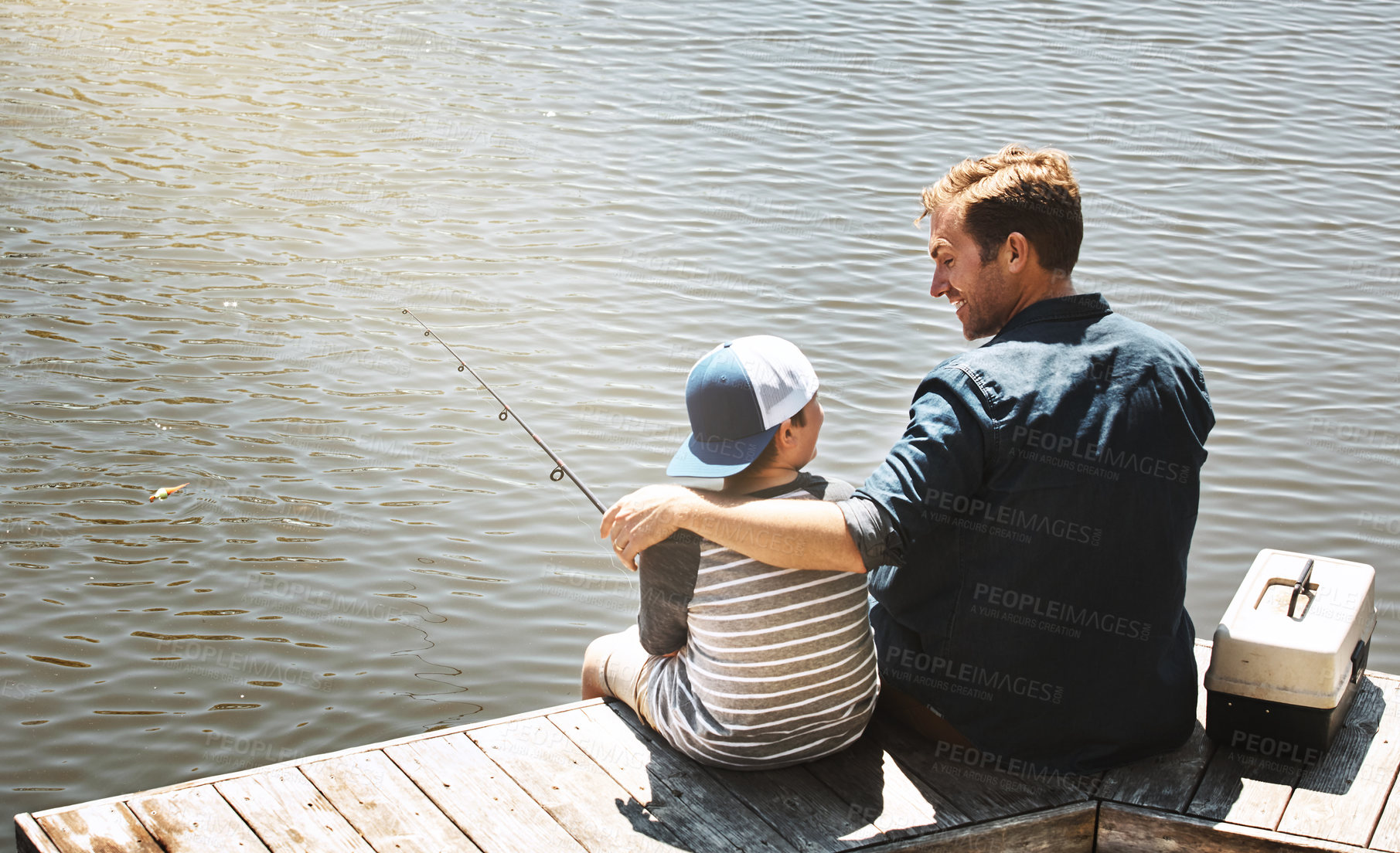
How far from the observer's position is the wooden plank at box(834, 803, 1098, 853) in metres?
2.51

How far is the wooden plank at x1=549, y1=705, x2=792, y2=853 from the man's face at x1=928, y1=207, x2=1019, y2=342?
1021mm

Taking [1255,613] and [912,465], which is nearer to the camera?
[912,465]

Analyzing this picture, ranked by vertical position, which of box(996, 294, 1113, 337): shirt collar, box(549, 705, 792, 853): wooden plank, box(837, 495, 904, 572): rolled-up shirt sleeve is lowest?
box(549, 705, 792, 853): wooden plank

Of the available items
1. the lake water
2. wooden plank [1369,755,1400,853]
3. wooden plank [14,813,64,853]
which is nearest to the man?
wooden plank [1369,755,1400,853]

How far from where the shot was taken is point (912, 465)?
2244mm

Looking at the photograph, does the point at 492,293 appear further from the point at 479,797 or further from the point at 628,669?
the point at 479,797

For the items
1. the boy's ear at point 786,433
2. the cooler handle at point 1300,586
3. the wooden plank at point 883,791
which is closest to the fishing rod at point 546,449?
the boy's ear at point 786,433

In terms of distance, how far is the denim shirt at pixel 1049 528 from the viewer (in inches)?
90.3

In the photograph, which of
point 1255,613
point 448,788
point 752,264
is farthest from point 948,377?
point 752,264

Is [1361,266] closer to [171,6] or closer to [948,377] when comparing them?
[948,377]

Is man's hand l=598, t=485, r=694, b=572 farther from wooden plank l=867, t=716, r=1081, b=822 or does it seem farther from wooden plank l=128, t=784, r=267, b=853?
wooden plank l=128, t=784, r=267, b=853

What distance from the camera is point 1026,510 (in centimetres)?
234

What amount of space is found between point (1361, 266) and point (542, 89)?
17.9ft

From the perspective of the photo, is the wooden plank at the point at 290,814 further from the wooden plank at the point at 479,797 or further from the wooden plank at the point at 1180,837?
the wooden plank at the point at 1180,837
